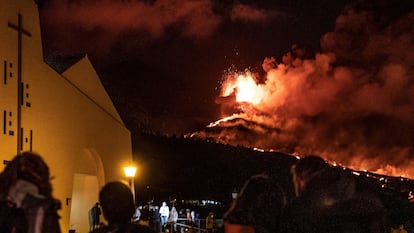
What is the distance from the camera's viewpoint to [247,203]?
459 cm

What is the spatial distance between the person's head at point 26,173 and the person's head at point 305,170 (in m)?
1.71

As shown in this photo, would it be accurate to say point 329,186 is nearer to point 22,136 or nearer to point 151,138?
point 22,136

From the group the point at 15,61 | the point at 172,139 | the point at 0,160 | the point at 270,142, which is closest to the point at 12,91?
the point at 15,61

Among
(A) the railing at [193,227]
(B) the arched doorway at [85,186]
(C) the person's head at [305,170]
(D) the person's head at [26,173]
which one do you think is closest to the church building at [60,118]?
(B) the arched doorway at [85,186]

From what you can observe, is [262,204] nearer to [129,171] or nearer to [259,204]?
[259,204]

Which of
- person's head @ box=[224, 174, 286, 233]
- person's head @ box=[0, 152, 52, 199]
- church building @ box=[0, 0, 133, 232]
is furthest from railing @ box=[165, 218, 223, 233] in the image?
person's head @ box=[0, 152, 52, 199]

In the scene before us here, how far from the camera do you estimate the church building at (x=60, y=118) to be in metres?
13.1

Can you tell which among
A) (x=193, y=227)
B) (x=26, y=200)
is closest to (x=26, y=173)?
(x=26, y=200)

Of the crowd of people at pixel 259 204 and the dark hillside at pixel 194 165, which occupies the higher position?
the dark hillside at pixel 194 165

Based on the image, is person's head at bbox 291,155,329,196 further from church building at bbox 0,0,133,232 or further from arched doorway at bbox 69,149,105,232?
arched doorway at bbox 69,149,105,232

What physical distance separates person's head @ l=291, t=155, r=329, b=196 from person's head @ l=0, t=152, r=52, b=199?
67.4 inches

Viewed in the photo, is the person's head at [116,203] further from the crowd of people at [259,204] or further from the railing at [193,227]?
the railing at [193,227]

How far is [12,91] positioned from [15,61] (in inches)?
26.4

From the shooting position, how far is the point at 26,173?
4.39m
